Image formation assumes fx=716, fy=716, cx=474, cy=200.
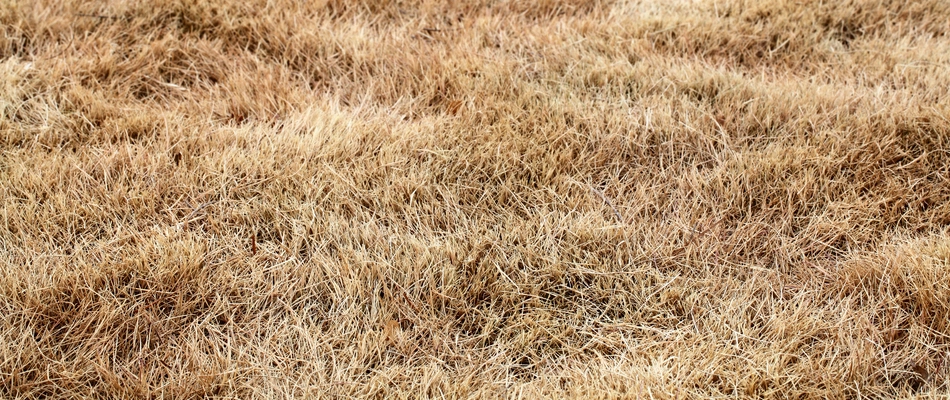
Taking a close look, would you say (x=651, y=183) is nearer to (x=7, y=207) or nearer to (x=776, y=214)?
(x=776, y=214)

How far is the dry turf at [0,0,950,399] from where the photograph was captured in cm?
174

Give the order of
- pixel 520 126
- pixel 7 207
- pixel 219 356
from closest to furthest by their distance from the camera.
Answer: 1. pixel 219 356
2. pixel 7 207
3. pixel 520 126

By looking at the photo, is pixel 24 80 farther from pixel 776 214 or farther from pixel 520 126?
pixel 776 214

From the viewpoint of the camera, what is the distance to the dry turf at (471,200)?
1739 millimetres

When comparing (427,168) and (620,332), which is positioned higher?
(427,168)

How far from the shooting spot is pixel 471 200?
2135mm

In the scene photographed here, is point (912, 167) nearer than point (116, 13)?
Yes

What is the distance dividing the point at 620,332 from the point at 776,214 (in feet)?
2.16

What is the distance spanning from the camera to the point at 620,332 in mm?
1830

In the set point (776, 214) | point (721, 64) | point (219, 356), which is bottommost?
point (219, 356)

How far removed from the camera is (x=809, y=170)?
2172 millimetres

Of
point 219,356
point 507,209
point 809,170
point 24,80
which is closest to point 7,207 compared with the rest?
point 24,80

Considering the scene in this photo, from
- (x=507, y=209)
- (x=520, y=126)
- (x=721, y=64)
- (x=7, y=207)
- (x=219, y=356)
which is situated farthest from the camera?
(x=721, y=64)

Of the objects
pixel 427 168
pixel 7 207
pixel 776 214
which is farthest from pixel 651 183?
pixel 7 207
